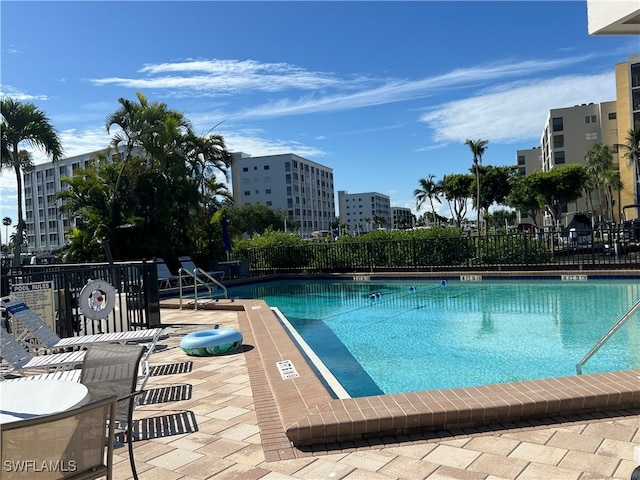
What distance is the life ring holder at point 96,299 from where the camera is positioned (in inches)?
244

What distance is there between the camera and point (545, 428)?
3.30 meters

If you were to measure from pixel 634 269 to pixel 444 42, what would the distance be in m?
9.10

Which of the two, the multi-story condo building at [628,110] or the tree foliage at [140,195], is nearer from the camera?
the tree foliage at [140,195]

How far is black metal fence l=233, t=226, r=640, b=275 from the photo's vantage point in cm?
1566

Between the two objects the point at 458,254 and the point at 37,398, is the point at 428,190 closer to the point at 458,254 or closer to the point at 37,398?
the point at 458,254

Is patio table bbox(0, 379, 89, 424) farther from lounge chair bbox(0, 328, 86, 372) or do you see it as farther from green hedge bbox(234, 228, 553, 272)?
green hedge bbox(234, 228, 553, 272)

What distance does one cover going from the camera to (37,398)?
8.50 ft

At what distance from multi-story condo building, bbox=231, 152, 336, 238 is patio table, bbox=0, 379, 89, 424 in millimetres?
78812

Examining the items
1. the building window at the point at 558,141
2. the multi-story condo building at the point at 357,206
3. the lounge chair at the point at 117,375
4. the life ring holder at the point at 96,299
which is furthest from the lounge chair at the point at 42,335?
the multi-story condo building at the point at 357,206

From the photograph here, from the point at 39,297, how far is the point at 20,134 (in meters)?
14.8

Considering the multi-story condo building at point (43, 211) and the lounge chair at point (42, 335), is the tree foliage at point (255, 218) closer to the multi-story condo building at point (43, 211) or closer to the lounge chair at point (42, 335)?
the multi-story condo building at point (43, 211)

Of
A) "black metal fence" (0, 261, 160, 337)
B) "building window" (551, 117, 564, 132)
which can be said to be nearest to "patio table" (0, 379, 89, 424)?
"black metal fence" (0, 261, 160, 337)

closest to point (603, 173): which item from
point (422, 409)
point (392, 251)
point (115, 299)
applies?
point (392, 251)

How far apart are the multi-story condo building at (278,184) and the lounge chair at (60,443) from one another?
79.6 metres
